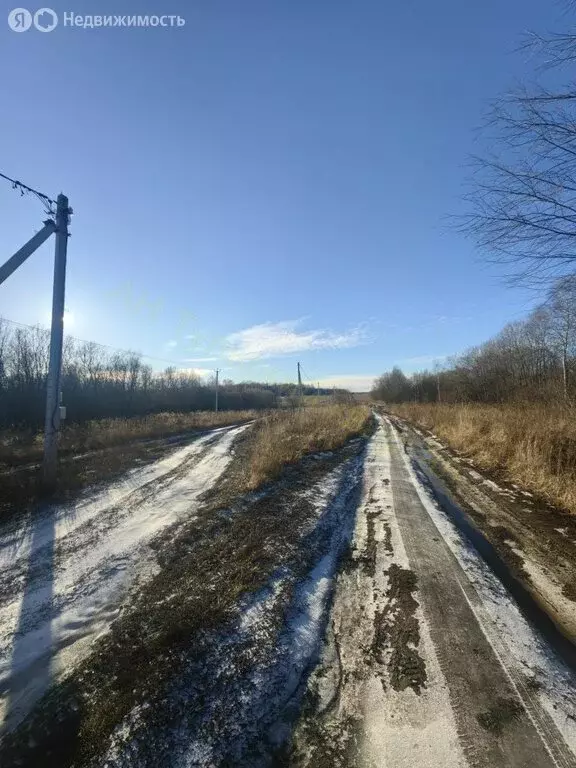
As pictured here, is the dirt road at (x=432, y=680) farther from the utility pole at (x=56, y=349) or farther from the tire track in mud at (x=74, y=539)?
the utility pole at (x=56, y=349)

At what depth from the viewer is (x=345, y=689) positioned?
237 cm

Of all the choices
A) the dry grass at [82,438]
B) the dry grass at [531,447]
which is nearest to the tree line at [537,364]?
the dry grass at [531,447]

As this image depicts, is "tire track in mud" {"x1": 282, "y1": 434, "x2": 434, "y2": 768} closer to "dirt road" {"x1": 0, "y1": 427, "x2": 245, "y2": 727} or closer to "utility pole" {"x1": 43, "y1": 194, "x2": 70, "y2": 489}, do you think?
"dirt road" {"x1": 0, "y1": 427, "x2": 245, "y2": 727}

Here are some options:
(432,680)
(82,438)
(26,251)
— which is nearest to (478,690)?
(432,680)

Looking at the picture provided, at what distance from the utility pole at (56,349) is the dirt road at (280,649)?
2327mm

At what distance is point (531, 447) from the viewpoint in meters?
8.63

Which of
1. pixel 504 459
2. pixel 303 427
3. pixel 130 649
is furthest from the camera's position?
pixel 303 427

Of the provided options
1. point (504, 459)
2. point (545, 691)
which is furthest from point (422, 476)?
point (545, 691)

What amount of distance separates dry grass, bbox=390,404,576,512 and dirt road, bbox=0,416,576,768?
3019mm

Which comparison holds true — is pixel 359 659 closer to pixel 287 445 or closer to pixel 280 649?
pixel 280 649

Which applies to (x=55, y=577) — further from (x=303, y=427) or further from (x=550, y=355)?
(x=550, y=355)

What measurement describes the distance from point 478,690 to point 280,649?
1.32m

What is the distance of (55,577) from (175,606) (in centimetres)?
164

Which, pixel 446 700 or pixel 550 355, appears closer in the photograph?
pixel 446 700
